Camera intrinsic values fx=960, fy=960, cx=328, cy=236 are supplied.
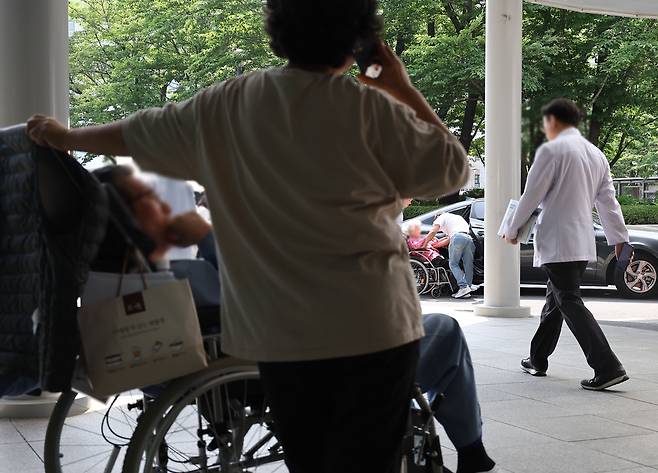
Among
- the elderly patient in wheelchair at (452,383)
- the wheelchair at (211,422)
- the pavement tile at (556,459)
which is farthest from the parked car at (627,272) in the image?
the wheelchair at (211,422)

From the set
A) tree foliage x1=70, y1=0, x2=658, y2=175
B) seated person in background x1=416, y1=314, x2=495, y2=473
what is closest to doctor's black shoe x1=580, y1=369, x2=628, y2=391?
seated person in background x1=416, y1=314, x2=495, y2=473

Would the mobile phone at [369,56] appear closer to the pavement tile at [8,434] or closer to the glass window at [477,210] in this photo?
the pavement tile at [8,434]

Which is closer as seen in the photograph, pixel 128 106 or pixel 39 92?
pixel 39 92

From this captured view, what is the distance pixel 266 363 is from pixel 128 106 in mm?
19945

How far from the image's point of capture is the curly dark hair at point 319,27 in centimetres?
215

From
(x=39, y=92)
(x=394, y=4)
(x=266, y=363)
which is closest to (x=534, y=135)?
(x=266, y=363)

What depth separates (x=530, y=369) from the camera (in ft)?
23.0

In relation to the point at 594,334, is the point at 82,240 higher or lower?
higher

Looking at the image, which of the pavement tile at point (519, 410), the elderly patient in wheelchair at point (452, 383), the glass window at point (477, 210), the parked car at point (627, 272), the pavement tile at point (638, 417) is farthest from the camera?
the glass window at point (477, 210)

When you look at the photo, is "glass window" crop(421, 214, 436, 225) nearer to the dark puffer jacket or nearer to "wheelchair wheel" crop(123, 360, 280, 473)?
"wheelchair wheel" crop(123, 360, 280, 473)

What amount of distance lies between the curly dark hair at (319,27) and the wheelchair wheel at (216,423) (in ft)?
3.49

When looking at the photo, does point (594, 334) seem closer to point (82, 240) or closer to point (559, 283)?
point (559, 283)

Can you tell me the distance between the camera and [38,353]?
2736 mm

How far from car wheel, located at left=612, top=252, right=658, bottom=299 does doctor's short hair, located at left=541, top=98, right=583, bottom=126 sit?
38.0 feet
